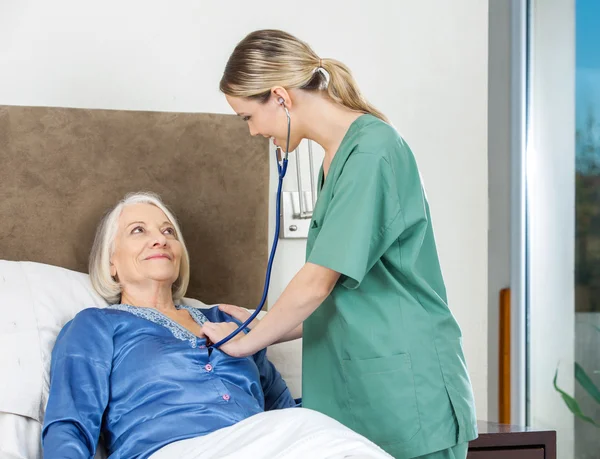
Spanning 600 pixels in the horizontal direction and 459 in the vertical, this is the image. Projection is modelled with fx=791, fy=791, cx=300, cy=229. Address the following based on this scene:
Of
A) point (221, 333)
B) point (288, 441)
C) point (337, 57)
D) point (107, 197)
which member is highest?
point (337, 57)

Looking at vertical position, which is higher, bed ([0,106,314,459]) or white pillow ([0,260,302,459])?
bed ([0,106,314,459])

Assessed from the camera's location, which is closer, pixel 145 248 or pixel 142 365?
pixel 142 365

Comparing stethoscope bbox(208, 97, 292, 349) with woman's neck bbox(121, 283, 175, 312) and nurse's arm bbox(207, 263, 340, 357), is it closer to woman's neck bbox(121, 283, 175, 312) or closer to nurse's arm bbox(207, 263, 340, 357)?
nurse's arm bbox(207, 263, 340, 357)

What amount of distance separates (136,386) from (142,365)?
0.05m

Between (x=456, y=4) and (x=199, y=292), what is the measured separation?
1259 millimetres

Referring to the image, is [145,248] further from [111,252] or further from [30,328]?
[30,328]

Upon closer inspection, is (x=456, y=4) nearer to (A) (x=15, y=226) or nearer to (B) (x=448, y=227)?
(B) (x=448, y=227)

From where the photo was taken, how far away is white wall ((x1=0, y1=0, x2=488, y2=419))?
88.1 inches

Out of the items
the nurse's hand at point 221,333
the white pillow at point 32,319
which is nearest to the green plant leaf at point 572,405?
the nurse's hand at point 221,333

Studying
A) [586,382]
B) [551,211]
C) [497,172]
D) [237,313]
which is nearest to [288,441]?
[237,313]

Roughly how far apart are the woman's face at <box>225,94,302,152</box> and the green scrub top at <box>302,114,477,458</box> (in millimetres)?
153

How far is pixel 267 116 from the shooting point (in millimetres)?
1709

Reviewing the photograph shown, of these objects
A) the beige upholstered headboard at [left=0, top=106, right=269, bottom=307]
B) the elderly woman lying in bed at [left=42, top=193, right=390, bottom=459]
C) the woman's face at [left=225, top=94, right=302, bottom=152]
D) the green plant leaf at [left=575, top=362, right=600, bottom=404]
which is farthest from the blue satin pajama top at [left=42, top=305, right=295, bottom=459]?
the green plant leaf at [left=575, top=362, right=600, bottom=404]

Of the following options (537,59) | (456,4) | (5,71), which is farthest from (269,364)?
(537,59)
